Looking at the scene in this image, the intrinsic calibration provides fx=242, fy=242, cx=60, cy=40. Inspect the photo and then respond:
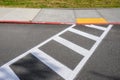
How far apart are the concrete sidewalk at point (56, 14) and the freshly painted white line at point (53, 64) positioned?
4.56 metres

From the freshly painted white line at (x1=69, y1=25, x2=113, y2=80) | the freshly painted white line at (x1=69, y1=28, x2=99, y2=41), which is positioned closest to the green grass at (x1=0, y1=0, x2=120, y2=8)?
the freshly painted white line at (x1=69, y1=28, x2=99, y2=41)

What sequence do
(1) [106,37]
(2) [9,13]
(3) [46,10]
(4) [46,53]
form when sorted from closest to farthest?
(4) [46,53]
(1) [106,37]
(2) [9,13]
(3) [46,10]

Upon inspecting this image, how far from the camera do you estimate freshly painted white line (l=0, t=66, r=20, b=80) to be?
6172 millimetres

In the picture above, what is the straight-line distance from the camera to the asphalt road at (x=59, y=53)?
21.2 ft

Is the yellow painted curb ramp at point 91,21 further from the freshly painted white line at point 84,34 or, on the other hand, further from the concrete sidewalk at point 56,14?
the freshly painted white line at point 84,34

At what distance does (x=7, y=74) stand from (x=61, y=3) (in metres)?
10.7

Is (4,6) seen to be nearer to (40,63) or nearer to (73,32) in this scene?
(73,32)

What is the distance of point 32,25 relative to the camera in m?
11.7

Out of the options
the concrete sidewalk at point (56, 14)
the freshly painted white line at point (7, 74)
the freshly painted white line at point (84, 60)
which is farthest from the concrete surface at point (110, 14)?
the freshly painted white line at point (7, 74)

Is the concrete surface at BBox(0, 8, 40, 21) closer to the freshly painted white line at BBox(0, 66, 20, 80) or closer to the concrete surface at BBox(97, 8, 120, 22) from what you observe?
the concrete surface at BBox(97, 8, 120, 22)

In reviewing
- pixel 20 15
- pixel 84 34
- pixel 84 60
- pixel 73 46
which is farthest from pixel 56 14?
pixel 84 60

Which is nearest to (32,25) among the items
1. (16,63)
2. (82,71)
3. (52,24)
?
(52,24)

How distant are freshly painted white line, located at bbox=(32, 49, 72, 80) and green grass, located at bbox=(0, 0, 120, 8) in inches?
325

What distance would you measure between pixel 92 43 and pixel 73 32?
1604mm
